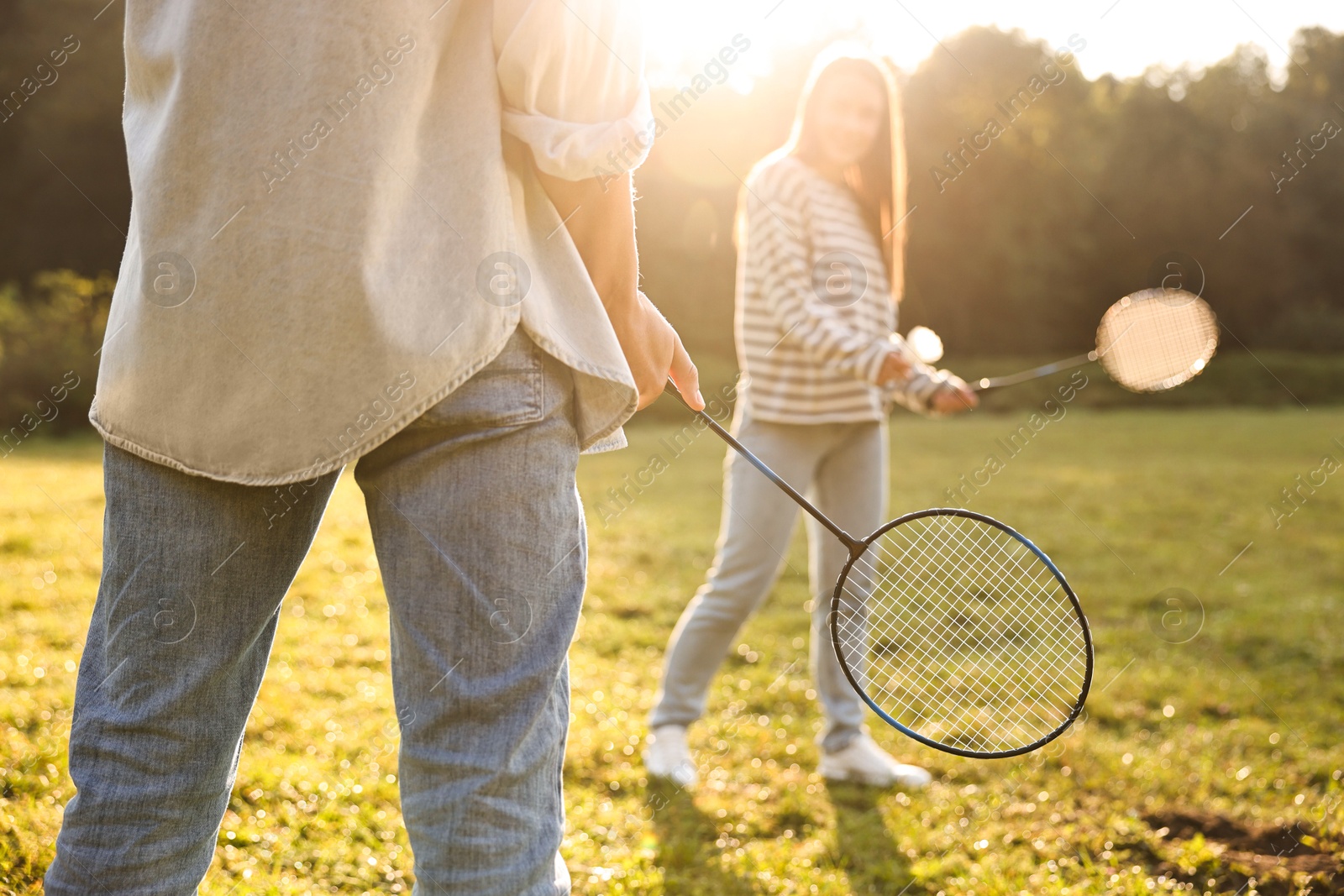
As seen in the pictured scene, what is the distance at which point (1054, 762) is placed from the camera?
3699 mm

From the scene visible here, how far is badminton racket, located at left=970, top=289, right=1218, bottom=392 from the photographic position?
430 centimetres

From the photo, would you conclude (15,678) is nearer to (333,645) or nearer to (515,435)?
(333,645)

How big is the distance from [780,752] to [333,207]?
3062mm

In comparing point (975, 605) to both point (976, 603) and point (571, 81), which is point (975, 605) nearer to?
point (976, 603)

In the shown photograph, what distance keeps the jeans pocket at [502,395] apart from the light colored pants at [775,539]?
212cm

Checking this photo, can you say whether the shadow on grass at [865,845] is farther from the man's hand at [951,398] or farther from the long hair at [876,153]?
the long hair at [876,153]

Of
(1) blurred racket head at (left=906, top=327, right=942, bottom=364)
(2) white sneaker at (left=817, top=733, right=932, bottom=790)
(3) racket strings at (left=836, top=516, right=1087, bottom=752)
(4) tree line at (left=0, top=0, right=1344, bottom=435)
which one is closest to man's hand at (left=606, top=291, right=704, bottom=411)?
(3) racket strings at (left=836, top=516, right=1087, bottom=752)

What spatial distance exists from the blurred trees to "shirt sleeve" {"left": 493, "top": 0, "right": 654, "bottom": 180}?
2036cm

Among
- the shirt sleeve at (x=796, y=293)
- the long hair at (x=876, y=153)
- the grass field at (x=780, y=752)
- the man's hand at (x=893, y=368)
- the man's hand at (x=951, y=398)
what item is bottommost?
the grass field at (x=780, y=752)

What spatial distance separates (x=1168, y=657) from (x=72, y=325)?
52.7ft

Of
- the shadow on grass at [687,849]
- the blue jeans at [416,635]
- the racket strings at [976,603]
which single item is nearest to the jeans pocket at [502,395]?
the blue jeans at [416,635]

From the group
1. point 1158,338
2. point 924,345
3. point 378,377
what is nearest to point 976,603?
point 924,345

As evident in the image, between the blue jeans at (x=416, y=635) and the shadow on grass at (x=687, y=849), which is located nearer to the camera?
the blue jeans at (x=416, y=635)

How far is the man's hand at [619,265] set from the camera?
135cm
